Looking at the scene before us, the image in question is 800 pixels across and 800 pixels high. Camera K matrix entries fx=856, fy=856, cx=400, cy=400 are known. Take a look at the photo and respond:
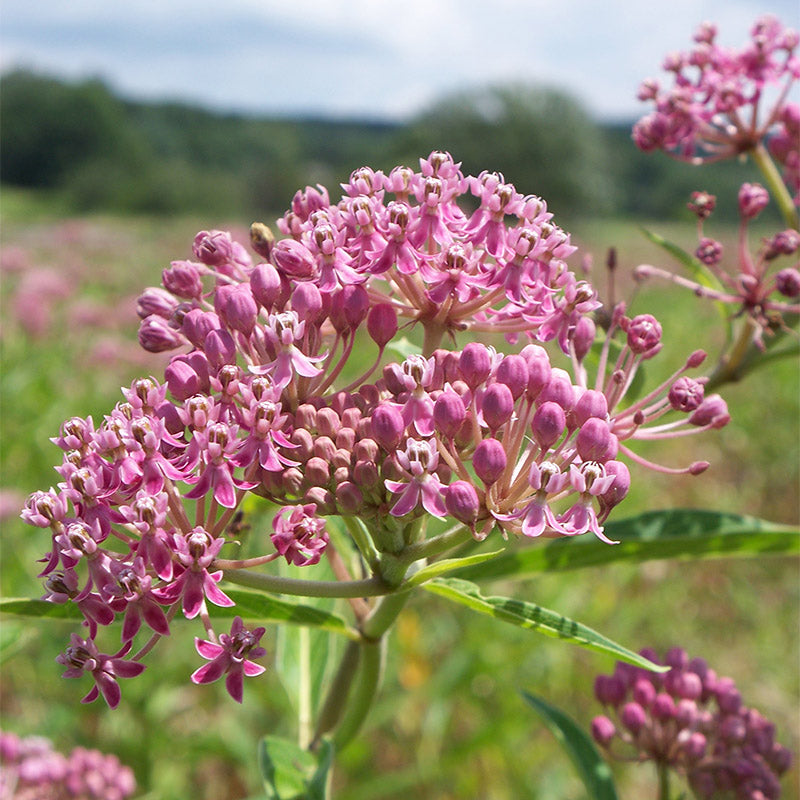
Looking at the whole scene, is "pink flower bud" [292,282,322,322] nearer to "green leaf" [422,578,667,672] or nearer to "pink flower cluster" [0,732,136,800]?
"green leaf" [422,578,667,672]

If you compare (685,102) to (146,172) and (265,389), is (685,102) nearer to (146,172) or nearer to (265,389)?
(265,389)

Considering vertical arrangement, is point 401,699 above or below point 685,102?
below

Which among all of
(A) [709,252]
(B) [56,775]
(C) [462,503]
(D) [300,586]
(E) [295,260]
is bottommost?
(B) [56,775]

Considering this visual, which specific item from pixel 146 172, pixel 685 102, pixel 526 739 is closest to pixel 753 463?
pixel 526 739

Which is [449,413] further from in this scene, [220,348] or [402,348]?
[402,348]

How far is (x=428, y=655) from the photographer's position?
3307 mm

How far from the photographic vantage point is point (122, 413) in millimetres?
1021

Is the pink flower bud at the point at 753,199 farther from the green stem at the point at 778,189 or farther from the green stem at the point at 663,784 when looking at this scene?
the green stem at the point at 663,784

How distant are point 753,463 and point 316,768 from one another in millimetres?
4894

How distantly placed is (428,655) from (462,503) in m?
2.52

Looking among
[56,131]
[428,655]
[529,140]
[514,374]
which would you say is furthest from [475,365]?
[56,131]

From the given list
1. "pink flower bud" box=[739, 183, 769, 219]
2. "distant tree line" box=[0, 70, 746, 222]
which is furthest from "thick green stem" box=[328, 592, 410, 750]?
"distant tree line" box=[0, 70, 746, 222]

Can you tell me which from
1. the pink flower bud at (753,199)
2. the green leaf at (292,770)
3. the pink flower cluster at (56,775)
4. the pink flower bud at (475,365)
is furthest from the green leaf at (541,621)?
the pink flower cluster at (56,775)

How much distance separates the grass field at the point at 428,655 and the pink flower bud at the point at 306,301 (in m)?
0.64
